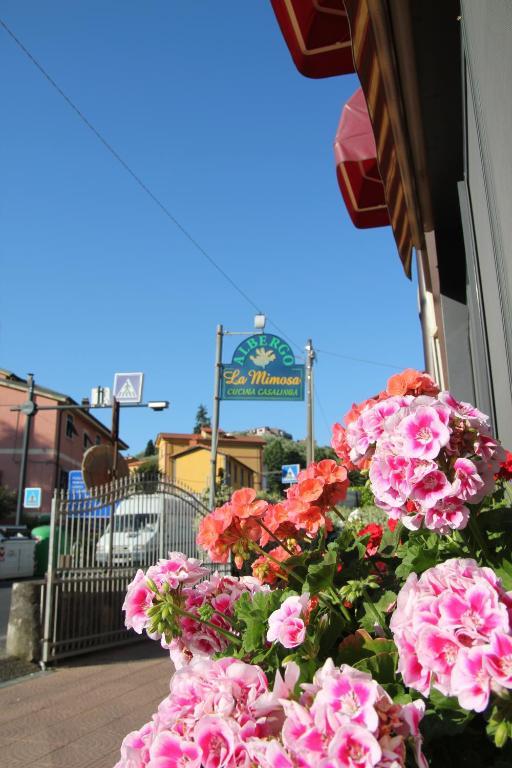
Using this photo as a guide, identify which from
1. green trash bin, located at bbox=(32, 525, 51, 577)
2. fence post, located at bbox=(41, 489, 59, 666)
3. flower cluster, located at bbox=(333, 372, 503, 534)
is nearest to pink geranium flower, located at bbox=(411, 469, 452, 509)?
flower cluster, located at bbox=(333, 372, 503, 534)

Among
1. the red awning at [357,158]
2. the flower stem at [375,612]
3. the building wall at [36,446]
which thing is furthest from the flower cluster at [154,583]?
the building wall at [36,446]

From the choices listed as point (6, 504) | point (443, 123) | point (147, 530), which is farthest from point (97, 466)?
point (6, 504)

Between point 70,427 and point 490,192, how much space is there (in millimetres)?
40512

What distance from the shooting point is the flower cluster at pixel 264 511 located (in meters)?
1.69

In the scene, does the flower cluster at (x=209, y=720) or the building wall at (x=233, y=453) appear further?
the building wall at (x=233, y=453)

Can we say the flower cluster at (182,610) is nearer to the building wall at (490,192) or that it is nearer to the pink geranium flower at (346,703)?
the pink geranium flower at (346,703)

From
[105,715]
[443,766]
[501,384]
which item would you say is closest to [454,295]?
[501,384]

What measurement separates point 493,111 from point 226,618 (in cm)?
147

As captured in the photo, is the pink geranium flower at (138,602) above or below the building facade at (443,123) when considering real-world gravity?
below

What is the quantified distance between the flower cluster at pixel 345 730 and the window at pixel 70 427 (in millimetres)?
40432

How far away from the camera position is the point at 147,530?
29.5ft

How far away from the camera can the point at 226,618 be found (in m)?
1.61

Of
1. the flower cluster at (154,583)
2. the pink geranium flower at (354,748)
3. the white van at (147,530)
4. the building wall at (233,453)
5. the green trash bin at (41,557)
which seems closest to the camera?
the pink geranium flower at (354,748)

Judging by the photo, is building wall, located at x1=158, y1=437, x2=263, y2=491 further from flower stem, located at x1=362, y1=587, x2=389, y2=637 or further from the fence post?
flower stem, located at x1=362, y1=587, x2=389, y2=637
